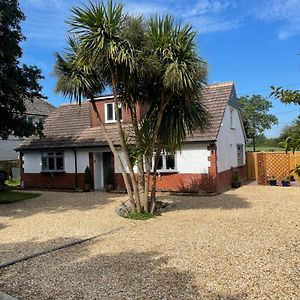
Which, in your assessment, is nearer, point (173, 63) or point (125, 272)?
point (125, 272)

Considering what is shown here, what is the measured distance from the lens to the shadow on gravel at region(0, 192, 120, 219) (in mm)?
13055

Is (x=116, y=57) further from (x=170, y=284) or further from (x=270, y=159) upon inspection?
(x=270, y=159)

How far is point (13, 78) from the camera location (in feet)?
48.1

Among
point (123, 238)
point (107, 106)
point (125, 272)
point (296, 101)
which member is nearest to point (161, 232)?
point (123, 238)

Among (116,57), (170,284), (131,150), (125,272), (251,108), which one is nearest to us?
(170,284)

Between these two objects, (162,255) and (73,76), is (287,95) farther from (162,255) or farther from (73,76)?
(73,76)

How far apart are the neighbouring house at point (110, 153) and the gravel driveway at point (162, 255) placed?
4.80m

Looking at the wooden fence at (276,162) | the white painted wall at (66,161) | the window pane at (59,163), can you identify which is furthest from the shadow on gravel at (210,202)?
the window pane at (59,163)

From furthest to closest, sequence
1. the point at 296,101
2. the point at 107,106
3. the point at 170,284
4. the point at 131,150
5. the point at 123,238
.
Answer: the point at 107,106, the point at 131,150, the point at 123,238, the point at 170,284, the point at 296,101

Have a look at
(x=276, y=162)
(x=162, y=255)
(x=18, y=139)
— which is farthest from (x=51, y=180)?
(x=162, y=255)

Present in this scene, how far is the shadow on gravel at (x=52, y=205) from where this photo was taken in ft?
42.8

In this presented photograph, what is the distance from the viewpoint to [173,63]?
32.3 feet

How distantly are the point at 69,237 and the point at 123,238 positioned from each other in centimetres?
141

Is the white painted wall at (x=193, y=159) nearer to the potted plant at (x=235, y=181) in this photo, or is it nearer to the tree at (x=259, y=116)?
the potted plant at (x=235, y=181)
